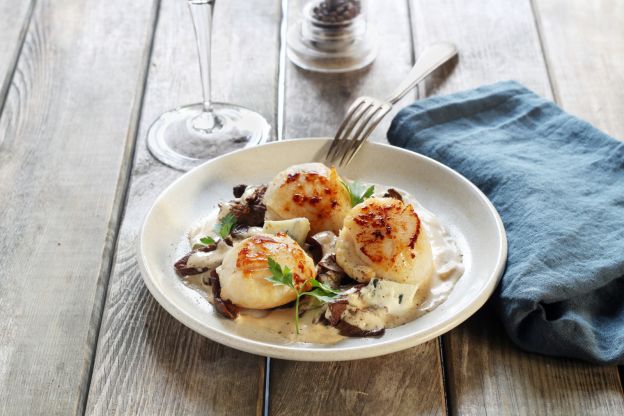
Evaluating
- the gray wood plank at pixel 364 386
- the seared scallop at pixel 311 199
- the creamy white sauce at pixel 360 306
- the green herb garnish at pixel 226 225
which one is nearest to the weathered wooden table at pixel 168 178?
the gray wood plank at pixel 364 386

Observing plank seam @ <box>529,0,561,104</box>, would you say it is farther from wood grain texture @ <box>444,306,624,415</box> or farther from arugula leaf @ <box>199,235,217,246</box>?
arugula leaf @ <box>199,235,217,246</box>

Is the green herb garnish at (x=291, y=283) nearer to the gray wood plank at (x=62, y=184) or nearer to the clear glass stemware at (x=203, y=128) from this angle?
the gray wood plank at (x=62, y=184)

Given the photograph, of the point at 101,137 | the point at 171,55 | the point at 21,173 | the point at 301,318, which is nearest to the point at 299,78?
the point at 171,55

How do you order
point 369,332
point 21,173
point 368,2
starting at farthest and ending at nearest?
1. point 368,2
2. point 21,173
3. point 369,332

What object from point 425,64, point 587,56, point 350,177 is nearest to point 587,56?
point 587,56

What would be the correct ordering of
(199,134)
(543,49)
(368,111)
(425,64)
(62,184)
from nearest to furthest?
(62,184) → (368,111) → (199,134) → (425,64) → (543,49)

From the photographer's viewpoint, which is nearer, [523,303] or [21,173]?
[523,303]

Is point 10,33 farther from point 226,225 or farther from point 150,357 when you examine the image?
point 150,357

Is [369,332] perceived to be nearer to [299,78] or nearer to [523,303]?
[523,303]
